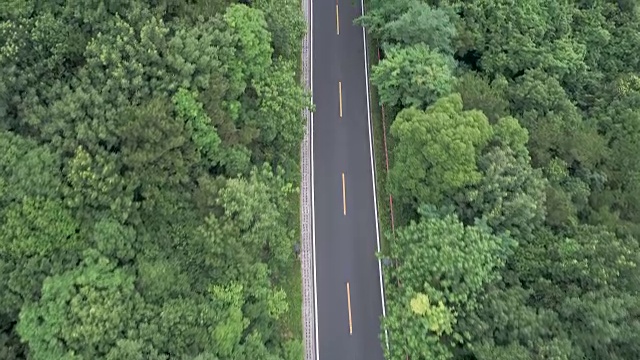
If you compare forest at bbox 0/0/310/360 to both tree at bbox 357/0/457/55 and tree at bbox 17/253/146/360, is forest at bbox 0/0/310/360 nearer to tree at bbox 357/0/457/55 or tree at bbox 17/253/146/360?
tree at bbox 17/253/146/360

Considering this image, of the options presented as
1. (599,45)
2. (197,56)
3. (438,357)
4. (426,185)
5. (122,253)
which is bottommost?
(438,357)

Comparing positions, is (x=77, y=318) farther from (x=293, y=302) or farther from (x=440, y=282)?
(x=440, y=282)

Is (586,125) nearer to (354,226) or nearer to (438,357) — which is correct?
(354,226)

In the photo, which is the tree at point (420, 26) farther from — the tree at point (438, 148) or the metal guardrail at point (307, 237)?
Answer: the metal guardrail at point (307, 237)

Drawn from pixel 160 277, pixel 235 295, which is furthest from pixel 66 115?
pixel 235 295

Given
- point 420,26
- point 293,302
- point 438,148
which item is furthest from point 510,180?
point 293,302

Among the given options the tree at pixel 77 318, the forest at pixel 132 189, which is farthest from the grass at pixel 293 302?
the tree at pixel 77 318
